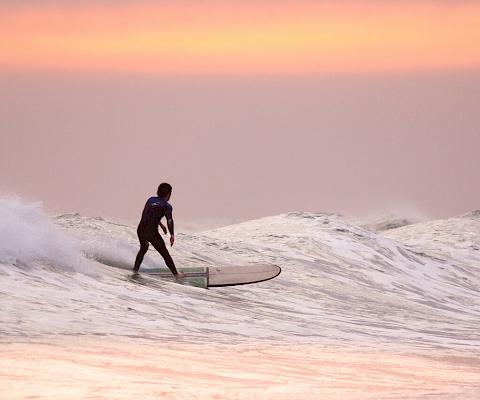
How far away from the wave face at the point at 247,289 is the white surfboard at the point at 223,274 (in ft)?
0.84

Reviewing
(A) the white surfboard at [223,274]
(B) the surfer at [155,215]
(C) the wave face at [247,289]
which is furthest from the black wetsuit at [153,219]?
(A) the white surfboard at [223,274]

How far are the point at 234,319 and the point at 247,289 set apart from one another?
195 inches

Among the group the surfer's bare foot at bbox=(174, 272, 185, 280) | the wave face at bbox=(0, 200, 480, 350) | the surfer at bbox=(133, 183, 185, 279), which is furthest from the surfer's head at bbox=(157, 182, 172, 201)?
the surfer's bare foot at bbox=(174, 272, 185, 280)

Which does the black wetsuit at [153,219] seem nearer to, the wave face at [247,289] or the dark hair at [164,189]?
the dark hair at [164,189]

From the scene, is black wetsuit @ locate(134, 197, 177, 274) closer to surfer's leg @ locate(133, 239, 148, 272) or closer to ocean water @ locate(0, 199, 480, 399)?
surfer's leg @ locate(133, 239, 148, 272)

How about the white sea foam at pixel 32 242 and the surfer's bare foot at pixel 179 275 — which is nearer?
the white sea foam at pixel 32 242

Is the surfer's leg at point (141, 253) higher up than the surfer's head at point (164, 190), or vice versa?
the surfer's head at point (164, 190)

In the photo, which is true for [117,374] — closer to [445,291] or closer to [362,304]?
[362,304]

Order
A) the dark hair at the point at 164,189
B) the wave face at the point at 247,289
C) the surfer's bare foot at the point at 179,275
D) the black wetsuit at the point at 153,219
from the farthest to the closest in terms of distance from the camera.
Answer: the surfer's bare foot at the point at 179,275, the black wetsuit at the point at 153,219, the dark hair at the point at 164,189, the wave face at the point at 247,289

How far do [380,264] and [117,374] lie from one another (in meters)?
21.4

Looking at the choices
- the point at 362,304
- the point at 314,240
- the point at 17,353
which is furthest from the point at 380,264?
the point at 17,353

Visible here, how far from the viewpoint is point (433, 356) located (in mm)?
17547

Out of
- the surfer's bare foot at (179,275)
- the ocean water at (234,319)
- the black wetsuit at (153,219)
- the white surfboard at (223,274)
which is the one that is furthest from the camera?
the white surfboard at (223,274)

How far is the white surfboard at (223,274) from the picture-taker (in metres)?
23.1
